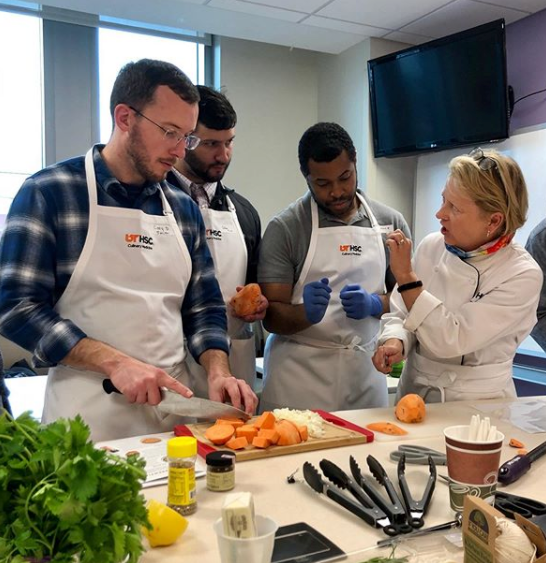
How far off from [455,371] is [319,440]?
0.63 meters

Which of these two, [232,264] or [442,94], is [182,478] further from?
[442,94]

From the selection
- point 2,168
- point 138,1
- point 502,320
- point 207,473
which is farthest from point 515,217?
point 2,168

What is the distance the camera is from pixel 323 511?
1.05 m

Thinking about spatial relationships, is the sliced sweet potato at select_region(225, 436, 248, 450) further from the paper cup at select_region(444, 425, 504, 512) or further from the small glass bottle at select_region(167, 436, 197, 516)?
the paper cup at select_region(444, 425, 504, 512)

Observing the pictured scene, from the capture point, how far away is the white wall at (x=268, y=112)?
440 centimetres

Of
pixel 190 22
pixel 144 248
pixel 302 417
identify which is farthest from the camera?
pixel 190 22

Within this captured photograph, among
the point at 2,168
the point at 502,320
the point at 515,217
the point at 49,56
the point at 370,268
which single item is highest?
the point at 49,56

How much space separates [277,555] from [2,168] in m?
3.76

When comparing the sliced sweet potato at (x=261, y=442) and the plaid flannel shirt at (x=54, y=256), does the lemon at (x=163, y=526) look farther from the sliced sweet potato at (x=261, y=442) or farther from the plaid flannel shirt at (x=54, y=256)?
the plaid flannel shirt at (x=54, y=256)

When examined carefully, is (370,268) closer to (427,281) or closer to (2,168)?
(427,281)

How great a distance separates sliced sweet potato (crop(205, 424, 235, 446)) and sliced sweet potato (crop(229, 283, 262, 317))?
66 cm

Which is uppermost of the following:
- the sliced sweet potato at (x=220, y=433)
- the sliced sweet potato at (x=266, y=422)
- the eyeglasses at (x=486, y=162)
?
the eyeglasses at (x=486, y=162)

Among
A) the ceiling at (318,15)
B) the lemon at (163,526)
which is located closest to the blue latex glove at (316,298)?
the lemon at (163,526)

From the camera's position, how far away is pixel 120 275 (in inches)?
62.3
